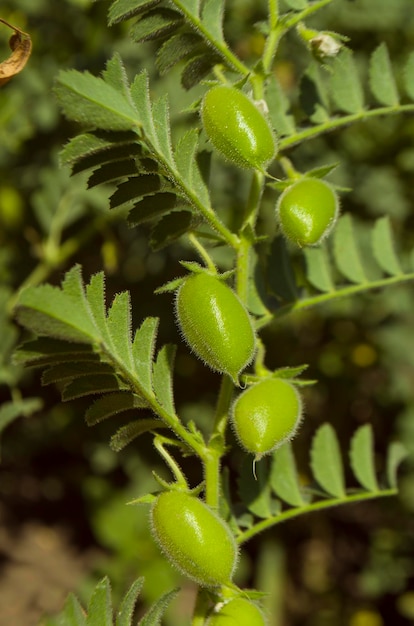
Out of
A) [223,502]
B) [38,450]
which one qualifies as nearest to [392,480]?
[223,502]

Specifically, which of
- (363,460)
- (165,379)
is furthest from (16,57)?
(363,460)

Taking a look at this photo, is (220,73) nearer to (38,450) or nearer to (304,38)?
(304,38)

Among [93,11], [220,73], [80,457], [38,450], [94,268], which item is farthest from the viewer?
[80,457]

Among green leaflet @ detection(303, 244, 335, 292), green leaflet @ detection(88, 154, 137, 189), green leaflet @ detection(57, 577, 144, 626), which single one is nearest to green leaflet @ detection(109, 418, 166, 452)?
green leaflet @ detection(57, 577, 144, 626)

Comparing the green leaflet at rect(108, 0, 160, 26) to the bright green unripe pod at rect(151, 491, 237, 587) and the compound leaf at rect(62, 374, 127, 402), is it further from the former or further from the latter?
the bright green unripe pod at rect(151, 491, 237, 587)

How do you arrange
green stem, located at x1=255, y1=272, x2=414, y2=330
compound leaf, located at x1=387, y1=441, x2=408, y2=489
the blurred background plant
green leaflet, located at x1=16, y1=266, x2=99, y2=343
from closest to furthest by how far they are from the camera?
green leaflet, located at x1=16, y1=266, x2=99, y2=343
green stem, located at x1=255, y1=272, x2=414, y2=330
compound leaf, located at x1=387, y1=441, x2=408, y2=489
the blurred background plant

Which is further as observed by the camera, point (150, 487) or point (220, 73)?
point (150, 487)
